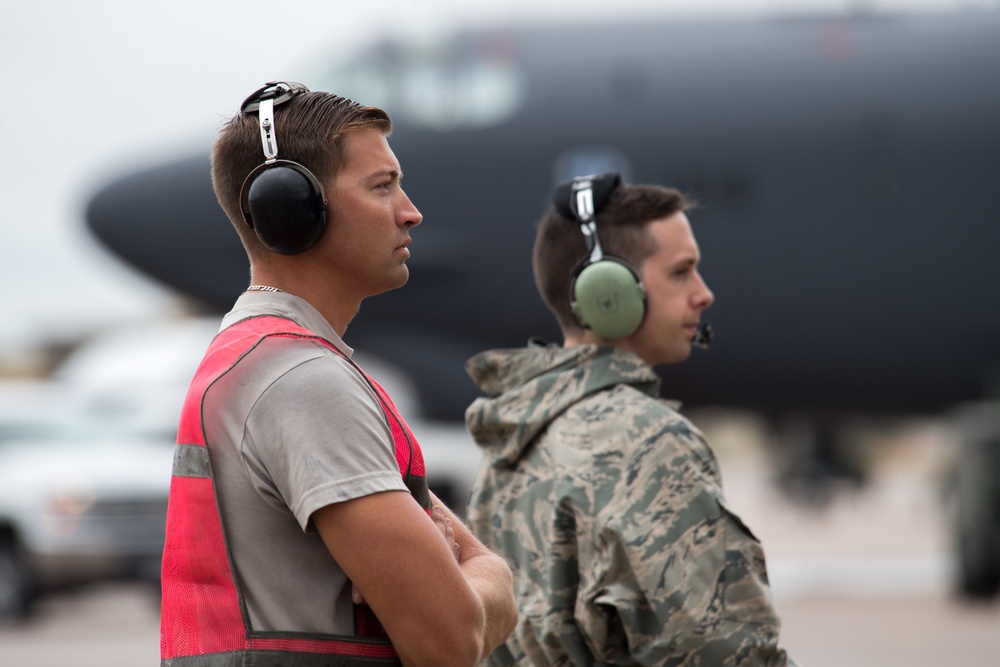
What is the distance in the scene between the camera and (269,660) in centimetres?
154

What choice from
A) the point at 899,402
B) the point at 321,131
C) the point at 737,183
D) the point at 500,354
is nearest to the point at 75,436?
the point at 737,183

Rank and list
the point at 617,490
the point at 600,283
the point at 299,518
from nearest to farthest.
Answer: the point at 299,518, the point at 617,490, the point at 600,283

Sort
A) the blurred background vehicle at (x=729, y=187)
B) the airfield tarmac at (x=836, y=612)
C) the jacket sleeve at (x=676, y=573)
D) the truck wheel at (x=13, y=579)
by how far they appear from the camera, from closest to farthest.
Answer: the jacket sleeve at (x=676, y=573) → the airfield tarmac at (x=836, y=612) → the blurred background vehicle at (x=729, y=187) → the truck wheel at (x=13, y=579)

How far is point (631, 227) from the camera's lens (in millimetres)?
2729

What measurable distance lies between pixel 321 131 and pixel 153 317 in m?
33.9

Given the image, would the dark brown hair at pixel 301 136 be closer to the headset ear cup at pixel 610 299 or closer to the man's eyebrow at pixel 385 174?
the man's eyebrow at pixel 385 174

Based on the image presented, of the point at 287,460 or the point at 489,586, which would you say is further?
the point at 489,586

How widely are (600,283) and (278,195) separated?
1048 mm

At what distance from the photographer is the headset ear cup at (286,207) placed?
1663 millimetres

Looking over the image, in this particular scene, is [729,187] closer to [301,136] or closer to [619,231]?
[619,231]

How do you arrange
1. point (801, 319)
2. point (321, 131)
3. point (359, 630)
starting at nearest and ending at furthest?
point (359, 630), point (321, 131), point (801, 319)

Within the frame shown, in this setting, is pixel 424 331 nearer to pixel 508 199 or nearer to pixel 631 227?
pixel 508 199

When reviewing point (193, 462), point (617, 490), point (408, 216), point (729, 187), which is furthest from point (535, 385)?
point (729, 187)

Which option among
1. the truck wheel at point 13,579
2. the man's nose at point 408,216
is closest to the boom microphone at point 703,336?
the man's nose at point 408,216
